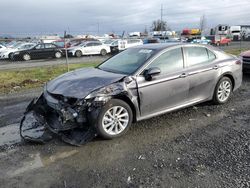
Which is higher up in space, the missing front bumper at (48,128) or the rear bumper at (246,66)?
the rear bumper at (246,66)

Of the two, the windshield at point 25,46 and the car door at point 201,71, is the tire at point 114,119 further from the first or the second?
the windshield at point 25,46

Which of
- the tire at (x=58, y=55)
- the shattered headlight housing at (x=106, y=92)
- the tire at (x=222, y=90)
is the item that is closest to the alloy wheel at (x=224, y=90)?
the tire at (x=222, y=90)

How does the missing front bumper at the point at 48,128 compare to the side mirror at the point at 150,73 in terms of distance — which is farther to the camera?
the side mirror at the point at 150,73

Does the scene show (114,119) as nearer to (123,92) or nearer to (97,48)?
(123,92)

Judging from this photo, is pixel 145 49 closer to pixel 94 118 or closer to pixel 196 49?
pixel 196 49

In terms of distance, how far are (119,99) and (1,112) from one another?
3347mm

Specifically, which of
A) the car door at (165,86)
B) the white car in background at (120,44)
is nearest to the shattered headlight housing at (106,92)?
the car door at (165,86)

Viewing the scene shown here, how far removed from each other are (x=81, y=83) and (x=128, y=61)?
4.10 ft

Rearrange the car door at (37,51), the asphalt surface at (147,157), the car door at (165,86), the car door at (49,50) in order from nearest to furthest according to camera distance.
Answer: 1. the asphalt surface at (147,157)
2. the car door at (165,86)
3. the car door at (37,51)
4. the car door at (49,50)

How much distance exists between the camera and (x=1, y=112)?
235 inches

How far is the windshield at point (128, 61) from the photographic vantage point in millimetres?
4798

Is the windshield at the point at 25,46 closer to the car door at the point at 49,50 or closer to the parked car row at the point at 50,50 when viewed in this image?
the parked car row at the point at 50,50

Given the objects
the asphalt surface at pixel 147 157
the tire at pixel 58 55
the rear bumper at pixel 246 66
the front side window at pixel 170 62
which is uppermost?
the front side window at pixel 170 62

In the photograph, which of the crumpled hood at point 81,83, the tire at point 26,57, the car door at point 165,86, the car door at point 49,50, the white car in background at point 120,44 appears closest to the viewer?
the crumpled hood at point 81,83
